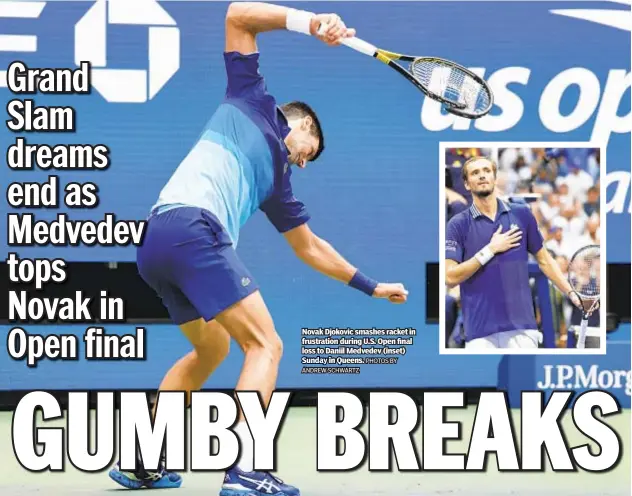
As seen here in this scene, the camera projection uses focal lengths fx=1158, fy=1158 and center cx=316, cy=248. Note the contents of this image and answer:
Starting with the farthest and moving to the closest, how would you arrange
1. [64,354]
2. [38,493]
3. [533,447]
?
[64,354]
[533,447]
[38,493]

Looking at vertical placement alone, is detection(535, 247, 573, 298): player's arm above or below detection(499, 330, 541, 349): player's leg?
above

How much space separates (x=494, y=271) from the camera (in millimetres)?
7133

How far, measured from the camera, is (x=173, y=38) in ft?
22.8

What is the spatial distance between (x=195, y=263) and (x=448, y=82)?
189 centimetres

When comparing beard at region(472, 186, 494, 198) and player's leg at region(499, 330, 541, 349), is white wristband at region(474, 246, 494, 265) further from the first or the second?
player's leg at region(499, 330, 541, 349)

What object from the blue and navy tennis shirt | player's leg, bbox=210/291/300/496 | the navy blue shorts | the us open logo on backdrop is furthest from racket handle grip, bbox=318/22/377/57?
the blue and navy tennis shirt

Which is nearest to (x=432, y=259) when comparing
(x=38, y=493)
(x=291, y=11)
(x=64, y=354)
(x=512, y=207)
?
→ (x=512, y=207)

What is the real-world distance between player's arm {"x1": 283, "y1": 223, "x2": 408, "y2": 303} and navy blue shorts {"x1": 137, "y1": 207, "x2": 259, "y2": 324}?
1119mm

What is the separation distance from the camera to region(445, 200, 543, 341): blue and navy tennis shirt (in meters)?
7.11

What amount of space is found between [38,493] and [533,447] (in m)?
2.52

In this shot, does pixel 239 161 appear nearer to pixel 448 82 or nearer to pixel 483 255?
pixel 448 82

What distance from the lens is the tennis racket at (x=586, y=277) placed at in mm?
7258

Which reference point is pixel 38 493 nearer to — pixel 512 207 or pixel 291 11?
pixel 291 11

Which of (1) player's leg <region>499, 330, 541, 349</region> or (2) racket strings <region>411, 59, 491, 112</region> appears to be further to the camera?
(1) player's leg <region>499, 330, 541, 349</region>
